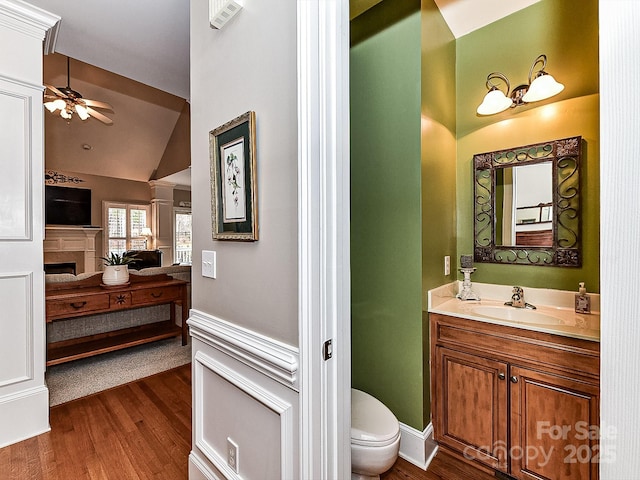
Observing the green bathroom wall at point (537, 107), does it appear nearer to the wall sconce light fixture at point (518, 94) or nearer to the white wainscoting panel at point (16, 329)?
the wall sconce light fixture at point (518, 94)

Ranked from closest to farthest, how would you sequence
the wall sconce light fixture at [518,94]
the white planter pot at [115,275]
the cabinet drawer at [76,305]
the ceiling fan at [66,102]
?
1. the wall sconce light fixture at [518,94]
2. the cabinet drawer at [76,305]
3. the white planter pot at [115,275]
4. the ceiling fan at [66,102]

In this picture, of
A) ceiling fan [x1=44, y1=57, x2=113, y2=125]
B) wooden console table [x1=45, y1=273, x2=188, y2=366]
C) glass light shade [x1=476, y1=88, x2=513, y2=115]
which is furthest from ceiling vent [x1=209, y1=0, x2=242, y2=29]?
ceiling fan [x1=44, y1=57, x2=113, y2=125]

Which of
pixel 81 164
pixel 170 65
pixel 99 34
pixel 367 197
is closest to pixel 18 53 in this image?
pixel 99 34

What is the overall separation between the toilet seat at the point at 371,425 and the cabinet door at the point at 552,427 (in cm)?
64

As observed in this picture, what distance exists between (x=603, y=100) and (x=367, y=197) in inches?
54.8

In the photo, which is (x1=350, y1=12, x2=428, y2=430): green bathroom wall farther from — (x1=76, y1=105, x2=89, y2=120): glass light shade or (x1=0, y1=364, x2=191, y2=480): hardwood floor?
(x1=76, y1=105, x2=89, y2=120): glass light shade

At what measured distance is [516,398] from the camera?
5.16ft

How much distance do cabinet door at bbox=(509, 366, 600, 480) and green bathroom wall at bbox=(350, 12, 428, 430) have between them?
1.57 ft

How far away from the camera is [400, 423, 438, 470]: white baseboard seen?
178 centimetres

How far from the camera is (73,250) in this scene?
7.19 m

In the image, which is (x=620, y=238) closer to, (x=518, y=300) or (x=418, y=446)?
(x=518, y=300)

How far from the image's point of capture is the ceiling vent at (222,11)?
1.25m

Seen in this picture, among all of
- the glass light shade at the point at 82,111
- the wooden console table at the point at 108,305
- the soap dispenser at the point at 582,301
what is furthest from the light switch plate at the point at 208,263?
the glass light shade at the point at 82,111

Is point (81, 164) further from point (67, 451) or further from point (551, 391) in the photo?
point (551, 391)
